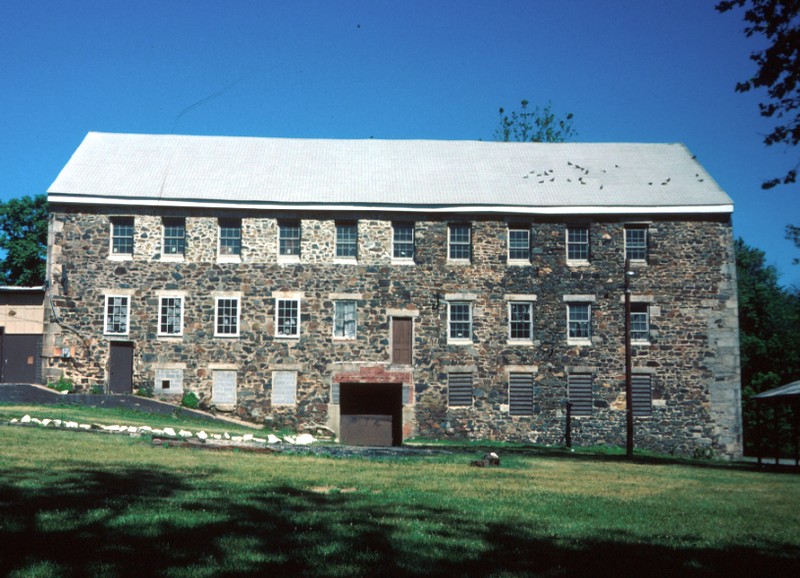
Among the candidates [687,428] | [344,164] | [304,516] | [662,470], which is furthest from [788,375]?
[304,516]

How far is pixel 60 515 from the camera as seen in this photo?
8.80 metres

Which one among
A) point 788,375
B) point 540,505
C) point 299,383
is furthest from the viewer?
point 788,375

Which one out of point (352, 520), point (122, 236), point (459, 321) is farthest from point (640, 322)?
point (352, 520)

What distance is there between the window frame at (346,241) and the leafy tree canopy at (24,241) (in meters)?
27.1

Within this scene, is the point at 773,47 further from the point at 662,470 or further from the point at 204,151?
the point at 204,151

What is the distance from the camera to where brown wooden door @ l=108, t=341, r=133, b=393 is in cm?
3034

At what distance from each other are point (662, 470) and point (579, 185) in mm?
15493

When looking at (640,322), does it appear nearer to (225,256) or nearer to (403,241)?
(403,241)

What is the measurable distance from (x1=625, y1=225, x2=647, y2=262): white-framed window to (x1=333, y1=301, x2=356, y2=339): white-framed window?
10087 millimetres

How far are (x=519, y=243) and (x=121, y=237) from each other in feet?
46.5

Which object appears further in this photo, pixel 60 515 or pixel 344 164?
pixel 344 164

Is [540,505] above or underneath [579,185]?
underneath

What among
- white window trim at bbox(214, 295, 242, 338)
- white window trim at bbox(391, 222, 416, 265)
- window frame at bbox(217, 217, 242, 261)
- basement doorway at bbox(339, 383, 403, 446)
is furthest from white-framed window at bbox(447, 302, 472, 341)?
window frame at bbox(217, 217, 242, 261)

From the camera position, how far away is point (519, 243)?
31844 millimetres
